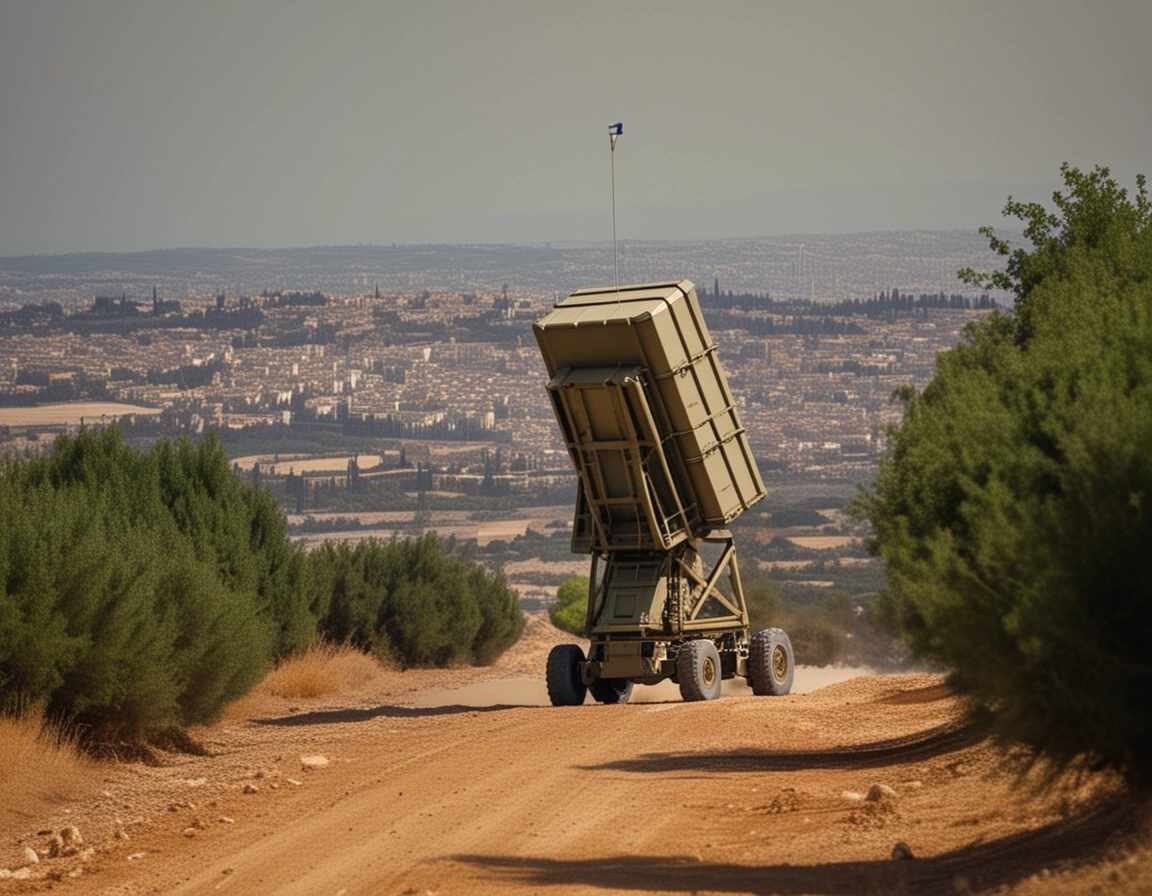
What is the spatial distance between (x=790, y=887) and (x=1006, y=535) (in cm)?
245

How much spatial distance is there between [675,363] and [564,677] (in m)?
4.60

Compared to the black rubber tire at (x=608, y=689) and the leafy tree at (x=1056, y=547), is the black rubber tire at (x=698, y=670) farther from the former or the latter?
the leafy tree at (x=1056, y=547)

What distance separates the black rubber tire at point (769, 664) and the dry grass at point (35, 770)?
8.92 meters

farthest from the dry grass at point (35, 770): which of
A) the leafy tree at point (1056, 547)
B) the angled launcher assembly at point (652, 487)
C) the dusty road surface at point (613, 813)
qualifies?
the leafy tree at point (1056, 547)

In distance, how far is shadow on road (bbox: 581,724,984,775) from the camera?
15.8 metres

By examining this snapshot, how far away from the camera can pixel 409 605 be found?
3881 cm

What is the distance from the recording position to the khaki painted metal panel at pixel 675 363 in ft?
73.4

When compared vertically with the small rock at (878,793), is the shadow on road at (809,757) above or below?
below

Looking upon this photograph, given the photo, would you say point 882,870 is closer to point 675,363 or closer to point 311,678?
point 675,363

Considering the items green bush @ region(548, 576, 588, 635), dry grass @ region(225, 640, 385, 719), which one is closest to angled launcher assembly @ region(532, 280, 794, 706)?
dry grass @ region(225, 640, 385, 719)

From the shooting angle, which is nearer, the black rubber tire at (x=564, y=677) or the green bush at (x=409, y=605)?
the black rubber tire at (x=564, y=677)

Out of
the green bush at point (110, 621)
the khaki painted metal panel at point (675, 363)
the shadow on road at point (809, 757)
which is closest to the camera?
the shadow on road at point (809, 757)

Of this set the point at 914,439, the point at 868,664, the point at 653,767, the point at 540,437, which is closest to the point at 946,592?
the point at 653,767

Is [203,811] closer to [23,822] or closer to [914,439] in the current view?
[23,822]
